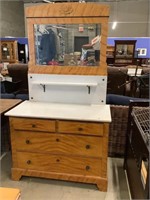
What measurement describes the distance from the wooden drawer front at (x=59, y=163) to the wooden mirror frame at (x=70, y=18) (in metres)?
0.94

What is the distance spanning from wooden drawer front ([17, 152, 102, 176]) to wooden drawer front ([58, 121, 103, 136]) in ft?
0.97

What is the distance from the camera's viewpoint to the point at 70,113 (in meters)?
2.02

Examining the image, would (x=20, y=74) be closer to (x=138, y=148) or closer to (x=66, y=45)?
(x=66, y=45)

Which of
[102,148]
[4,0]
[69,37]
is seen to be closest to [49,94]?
[69,37]

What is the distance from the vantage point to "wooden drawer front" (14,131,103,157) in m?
1.96

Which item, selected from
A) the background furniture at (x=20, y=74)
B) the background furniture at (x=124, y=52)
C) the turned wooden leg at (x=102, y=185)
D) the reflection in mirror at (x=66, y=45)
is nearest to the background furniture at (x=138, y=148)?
the turned wooden leg at (x=102, y=185)

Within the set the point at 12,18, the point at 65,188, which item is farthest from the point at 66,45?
the point at 12,18

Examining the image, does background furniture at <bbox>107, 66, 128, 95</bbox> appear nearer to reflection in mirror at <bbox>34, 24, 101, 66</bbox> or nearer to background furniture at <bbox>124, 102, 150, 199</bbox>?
reflection in mirror at <bbox>34, 24, 101, 66</bbox>

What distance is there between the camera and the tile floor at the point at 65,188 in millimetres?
1995

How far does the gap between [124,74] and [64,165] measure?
2.82 meters

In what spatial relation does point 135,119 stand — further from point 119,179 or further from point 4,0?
point 4,0

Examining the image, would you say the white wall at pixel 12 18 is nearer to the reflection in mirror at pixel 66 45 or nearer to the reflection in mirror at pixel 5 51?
the reflection in mirror at pixel 5 51

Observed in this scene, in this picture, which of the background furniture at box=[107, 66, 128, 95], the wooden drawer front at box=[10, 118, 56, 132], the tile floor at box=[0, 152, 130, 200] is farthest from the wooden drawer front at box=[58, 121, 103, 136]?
the background furniture at box=[107, 66, 128, 95]

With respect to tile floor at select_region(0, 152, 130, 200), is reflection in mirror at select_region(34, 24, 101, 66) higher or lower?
higher
